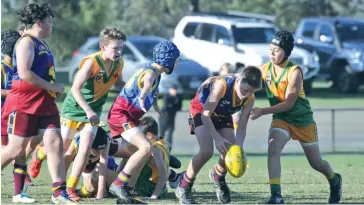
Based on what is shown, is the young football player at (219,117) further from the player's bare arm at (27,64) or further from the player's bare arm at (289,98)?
the player's bare arm at (27,64)

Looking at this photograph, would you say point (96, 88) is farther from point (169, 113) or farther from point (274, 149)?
point (169, 113)

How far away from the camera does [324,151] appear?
1917 cm

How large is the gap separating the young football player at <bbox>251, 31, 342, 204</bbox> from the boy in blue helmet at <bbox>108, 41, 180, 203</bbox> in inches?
43.2

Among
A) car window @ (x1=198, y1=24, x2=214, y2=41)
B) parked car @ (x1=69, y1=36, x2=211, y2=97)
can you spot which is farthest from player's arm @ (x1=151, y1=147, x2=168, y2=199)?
car window @ (x1=198, y1=24, x2=214, y2=41)

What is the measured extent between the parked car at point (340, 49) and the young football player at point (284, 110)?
1934cm

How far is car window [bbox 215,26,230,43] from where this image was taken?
96.3 ft

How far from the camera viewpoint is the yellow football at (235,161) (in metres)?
10.0

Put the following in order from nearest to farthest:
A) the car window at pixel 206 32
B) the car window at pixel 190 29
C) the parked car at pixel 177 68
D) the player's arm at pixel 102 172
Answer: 1. the player's arm at pixel 102 172
2. the parked car at pixel 177 68
3. the car window at pixel 206 32
4. the car window at pixel 190 29

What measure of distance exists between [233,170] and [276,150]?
0.54 m

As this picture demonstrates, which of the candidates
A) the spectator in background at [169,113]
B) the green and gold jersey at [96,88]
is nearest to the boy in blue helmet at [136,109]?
the green and gold jersey at [96,88]

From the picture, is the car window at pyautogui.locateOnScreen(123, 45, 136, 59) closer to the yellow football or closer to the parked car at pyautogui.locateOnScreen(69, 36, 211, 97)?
the parked car at pyautogui.locateOnScreen(69, 36, 211, 97)

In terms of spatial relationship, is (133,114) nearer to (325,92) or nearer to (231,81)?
(231,81)

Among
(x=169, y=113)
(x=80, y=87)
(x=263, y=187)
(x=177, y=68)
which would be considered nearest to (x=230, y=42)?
(x=177, y=68)

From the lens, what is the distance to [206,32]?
30312 millimetres
